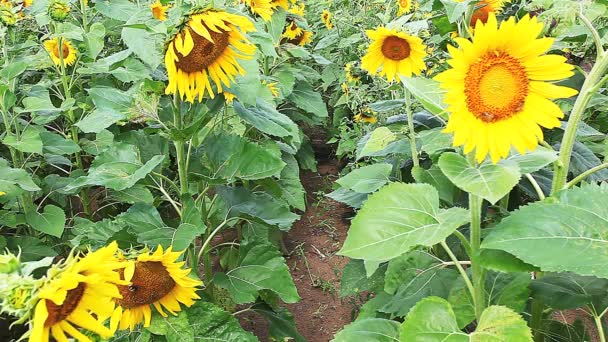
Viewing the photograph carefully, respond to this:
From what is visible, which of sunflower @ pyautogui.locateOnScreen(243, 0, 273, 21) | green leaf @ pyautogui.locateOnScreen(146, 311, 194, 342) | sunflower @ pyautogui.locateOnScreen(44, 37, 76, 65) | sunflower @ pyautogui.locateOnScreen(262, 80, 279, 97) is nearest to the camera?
green leaf @ pyautogui.locateOnScreen(146, 311, 194, 342)

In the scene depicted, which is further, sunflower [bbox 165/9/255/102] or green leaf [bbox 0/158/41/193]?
green leaf [bbox 0/158/41/193]

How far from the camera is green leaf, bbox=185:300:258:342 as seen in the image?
147cm

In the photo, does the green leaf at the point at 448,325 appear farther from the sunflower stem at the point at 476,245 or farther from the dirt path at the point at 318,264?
the dirt path at the point at 318,264

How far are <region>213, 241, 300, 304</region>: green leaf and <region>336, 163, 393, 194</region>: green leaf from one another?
328 mm

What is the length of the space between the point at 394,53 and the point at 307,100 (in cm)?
131

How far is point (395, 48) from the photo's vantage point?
6.54 feet

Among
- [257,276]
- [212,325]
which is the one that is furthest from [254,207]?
[212,325]

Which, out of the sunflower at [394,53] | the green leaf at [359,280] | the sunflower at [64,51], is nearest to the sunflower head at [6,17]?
the sunflower at [64,51]

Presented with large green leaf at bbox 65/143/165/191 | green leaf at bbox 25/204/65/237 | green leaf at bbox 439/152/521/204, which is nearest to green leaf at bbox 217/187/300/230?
large green leaf at bbox 65/143/165/191

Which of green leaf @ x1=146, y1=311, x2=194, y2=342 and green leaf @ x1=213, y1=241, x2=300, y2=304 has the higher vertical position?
green leaf @ x1=146, y1=311, x2=194, y2=342

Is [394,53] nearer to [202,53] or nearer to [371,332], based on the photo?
[202,53]

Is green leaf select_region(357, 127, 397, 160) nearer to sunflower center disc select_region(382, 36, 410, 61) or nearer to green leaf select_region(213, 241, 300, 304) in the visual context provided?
sunflower center disc select_region(382, 36, 410, 61)

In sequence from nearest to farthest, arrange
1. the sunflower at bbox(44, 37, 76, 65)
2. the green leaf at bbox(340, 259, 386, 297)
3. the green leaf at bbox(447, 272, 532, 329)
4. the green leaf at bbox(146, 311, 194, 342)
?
the green leaf at bbox(447, 272, 532, 329) → the green leaf at bbox(146, 311, 194, 342) → the green leaf at bbox(340, 259, 386, 297) → the sunflower at bbox(44, 37, 76, 65)

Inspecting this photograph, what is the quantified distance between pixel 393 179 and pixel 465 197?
25cm
